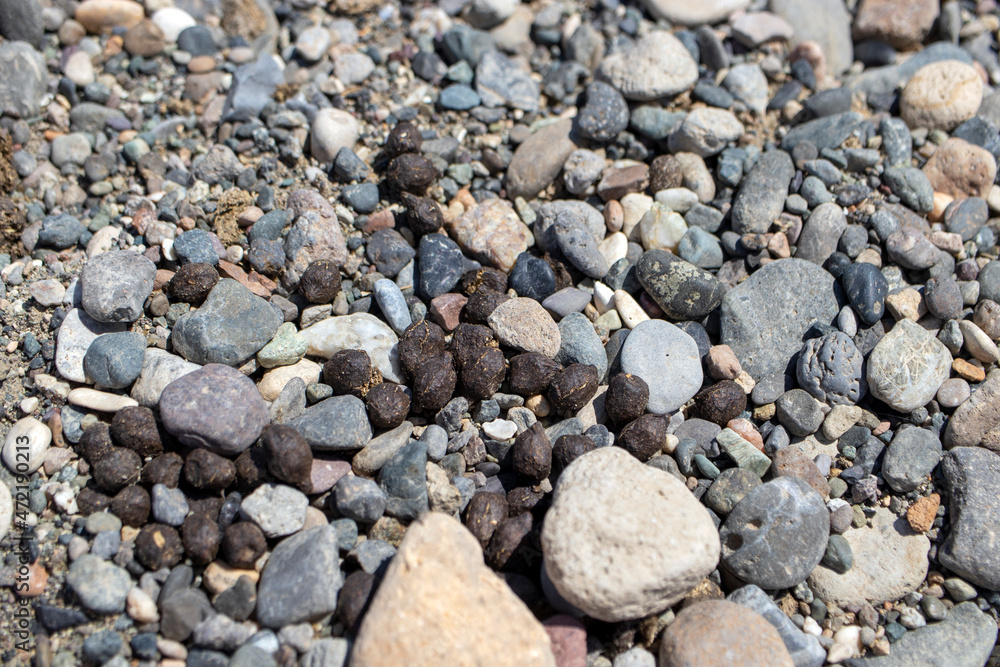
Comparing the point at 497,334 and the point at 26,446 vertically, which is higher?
the point at 497,334

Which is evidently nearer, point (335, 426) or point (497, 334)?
point (335, 426)

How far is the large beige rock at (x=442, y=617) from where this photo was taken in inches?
96.8

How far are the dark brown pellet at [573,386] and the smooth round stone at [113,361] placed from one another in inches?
88.9

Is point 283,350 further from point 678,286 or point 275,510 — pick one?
point 678,286

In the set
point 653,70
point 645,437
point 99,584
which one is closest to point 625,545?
point 645,437

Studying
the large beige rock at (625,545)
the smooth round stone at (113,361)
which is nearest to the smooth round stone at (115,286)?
the smooth round stone at (113,361)

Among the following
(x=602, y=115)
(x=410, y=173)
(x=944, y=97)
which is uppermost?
(x=944, y=97)

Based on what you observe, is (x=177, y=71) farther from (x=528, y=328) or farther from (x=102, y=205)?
Result: (x=528, y=328)

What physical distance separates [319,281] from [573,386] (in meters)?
1.61

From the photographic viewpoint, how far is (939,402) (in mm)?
3582

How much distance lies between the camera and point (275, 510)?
295cm

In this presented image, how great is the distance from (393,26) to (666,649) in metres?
4.75

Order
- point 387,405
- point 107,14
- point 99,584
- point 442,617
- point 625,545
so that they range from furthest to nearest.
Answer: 1. point 107,14
2. point 387,405
3. point 99,584
4. point 625,545
5. point 442,617

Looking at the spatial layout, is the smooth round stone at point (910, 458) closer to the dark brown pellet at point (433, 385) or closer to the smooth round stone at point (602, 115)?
the dark brown pellet at point (433, 385)
